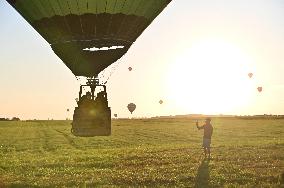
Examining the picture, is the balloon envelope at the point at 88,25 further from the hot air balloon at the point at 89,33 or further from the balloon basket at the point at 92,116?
the balloon basket at the point at 92,116

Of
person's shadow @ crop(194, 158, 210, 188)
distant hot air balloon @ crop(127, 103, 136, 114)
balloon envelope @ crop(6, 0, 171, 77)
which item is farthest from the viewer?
distant hot air balloon @ crop(127, 103, 136, 114)

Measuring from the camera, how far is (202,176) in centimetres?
1944

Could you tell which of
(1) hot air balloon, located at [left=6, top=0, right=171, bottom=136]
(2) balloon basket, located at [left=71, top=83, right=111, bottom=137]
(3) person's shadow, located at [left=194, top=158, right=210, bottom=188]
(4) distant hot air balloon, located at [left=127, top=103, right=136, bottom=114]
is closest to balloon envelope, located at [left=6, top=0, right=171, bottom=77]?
(1) hot air balloon, located at [left=6, top=0, right=171, bottom=136]

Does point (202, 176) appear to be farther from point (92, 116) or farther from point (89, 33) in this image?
point (89, 33)

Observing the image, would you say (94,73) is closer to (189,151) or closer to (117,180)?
(117,180)

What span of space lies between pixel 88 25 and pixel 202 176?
6796 mm

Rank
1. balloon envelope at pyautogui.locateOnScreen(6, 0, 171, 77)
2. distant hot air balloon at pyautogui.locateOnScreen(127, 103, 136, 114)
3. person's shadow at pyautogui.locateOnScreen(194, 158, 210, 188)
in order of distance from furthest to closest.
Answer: distant hot air balloon at pyautogui.locateOnScreen(127, 103, 136, 114)
balloon envelope at pyautogui.locateOnScreen(6, 0, 171, 77)
person's shadow at pyautogui.locateOnScreen(194, 158, 210, 188)

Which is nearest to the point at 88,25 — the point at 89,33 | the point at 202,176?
the point at 89,33

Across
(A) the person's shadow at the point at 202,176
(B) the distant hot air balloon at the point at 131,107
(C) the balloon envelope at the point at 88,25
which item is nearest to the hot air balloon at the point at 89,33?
(C) the balloon envelope at the point at 88,25

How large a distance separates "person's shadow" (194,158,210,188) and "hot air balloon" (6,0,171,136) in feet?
11.9

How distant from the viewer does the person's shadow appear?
17797 mm

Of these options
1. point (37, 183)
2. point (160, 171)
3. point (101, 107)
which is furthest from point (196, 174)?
point (37, 183)

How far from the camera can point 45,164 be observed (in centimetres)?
2486

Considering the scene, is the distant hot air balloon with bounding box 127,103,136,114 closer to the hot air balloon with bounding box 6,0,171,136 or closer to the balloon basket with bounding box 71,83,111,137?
the hot air balloon with bounding box 6,0,171,136
